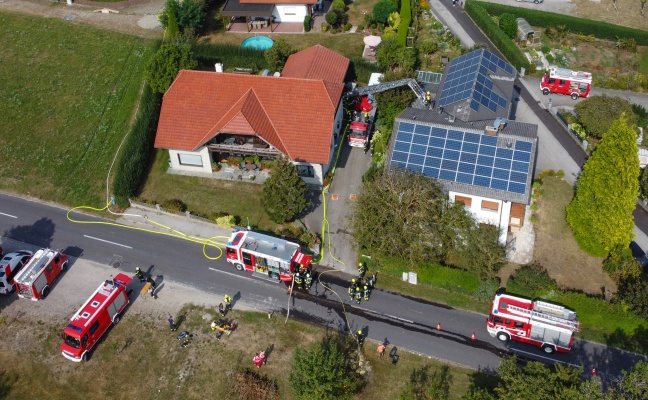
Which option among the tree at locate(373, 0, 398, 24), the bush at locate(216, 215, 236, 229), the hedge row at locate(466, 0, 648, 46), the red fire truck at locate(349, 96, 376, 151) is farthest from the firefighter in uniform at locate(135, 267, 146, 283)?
the hedge row at locate(466, 0, 648, 46)

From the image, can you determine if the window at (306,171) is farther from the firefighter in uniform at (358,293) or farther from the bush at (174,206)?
the firefighter in uniform at (358,293)

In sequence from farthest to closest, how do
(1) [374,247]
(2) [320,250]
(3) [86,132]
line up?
1. (3) [86,132]
2. (2) [320,250]
3. (1) [374,247]

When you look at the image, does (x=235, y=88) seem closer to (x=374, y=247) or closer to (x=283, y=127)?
(x=283, y=127)

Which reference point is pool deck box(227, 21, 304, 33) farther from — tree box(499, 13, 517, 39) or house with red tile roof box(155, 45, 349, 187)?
tree box(499, 13, 517, 39)

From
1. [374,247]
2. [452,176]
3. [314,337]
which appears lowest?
[314,337]

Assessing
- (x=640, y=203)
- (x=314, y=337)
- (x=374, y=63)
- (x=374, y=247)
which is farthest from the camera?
(x=374, y=63)

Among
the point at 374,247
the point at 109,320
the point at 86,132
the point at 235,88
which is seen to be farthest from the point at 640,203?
the point at 86,132
